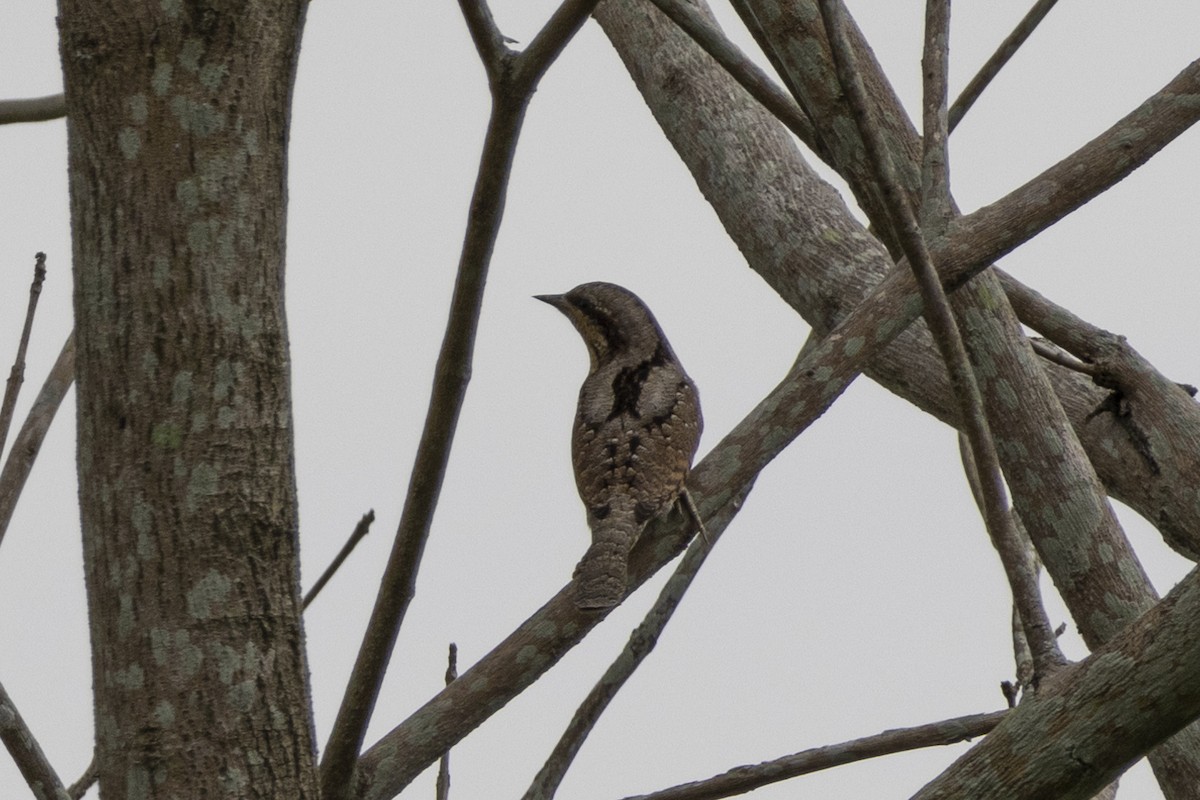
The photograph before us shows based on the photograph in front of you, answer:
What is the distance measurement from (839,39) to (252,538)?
1.51m

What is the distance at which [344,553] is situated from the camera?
2.68 m

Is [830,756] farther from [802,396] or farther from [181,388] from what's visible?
[181,388]

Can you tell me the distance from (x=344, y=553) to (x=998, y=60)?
2479mm

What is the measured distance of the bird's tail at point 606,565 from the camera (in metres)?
3.29

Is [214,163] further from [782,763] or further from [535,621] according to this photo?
[782,763]

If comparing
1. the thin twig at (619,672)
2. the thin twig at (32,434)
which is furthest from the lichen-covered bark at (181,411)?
the thin twig at (619,672)

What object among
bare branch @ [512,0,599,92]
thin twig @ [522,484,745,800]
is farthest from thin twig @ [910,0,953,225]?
bare branch @ [512,0,599,92]

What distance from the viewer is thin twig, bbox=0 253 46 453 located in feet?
10.1

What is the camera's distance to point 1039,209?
3473 millimetres

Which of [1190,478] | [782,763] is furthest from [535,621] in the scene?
[1190,478]

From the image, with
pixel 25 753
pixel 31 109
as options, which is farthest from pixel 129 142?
pixel 31 109

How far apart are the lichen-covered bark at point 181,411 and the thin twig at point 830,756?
82 centimetres

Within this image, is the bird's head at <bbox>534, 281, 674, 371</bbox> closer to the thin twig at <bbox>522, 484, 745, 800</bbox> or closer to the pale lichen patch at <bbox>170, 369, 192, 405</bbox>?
the thin twig at <bbox>522, 484, 745, 800</bbox>

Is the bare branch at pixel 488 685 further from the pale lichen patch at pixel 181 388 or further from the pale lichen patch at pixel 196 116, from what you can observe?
the pale lichen patch at pixel 196 116
